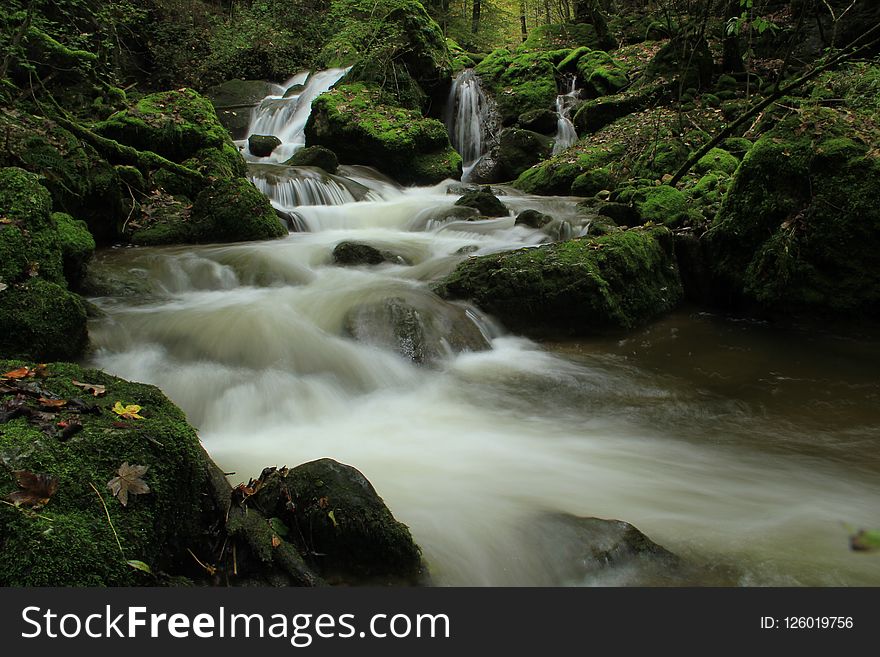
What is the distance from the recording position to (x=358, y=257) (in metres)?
7.85

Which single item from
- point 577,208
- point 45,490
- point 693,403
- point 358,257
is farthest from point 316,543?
point 577,208

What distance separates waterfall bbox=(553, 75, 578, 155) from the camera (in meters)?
14.4

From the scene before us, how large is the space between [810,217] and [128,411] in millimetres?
6993

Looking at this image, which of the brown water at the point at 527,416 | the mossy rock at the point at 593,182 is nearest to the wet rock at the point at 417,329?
the brown water at the point at 527,416

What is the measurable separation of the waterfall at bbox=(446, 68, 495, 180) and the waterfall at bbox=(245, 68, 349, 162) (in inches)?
140

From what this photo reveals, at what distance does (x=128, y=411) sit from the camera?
2410 millimetres

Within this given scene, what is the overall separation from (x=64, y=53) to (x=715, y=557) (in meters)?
10.9

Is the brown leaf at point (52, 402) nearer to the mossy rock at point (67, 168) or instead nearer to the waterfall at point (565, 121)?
the mossy rock at point (67, 168)

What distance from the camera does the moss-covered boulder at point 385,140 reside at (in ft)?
43.9

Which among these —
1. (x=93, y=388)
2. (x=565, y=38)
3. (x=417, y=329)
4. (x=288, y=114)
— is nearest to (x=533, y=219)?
(x=417, y=329)

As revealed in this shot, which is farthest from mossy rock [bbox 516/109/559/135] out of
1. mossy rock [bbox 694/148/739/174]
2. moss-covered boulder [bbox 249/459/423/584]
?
moss-covered boulder [bbox 249/459/423/584]

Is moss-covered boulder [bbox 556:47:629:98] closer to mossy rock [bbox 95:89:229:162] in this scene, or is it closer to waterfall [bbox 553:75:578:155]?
waterfall [bbox 553:75:578:155]

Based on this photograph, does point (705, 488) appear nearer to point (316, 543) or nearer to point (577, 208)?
point (316, 543)

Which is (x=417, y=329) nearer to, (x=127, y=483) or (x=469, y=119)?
(x=127, y=483)
